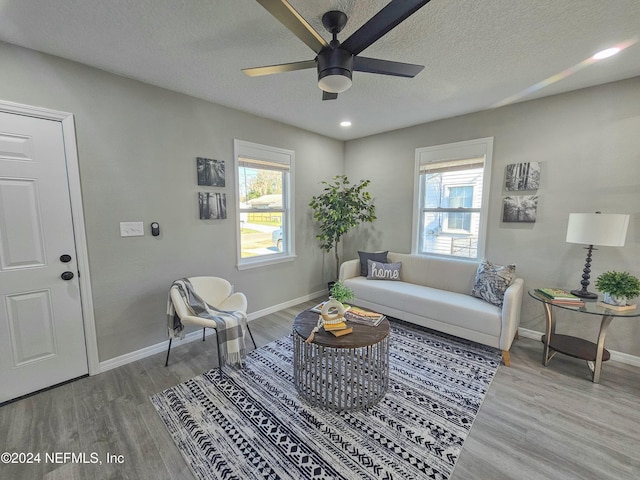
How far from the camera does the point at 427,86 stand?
8.13 ft

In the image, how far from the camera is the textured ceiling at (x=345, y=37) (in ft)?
4.98

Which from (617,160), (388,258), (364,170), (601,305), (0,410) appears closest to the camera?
(0,410)

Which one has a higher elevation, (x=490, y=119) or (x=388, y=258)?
(x=490, y=119)

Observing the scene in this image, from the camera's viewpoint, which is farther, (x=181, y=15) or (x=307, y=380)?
(x=307, y=380)

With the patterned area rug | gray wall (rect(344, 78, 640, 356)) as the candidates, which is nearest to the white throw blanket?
the patterned area rug

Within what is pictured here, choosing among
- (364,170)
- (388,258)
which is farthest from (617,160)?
(364,170)

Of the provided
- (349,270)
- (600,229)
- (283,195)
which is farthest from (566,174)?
(283,195)

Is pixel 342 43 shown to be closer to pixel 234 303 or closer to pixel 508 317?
pixel 234 303

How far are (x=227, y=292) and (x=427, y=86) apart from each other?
9.23ft

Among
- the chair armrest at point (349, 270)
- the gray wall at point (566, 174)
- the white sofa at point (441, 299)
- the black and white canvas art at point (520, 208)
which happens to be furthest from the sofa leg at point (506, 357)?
the chair armrest at point (349, 270)

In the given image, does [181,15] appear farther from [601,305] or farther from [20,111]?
[601,305]

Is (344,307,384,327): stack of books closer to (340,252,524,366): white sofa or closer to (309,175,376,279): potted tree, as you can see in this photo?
(340,252,524,366): white sofa

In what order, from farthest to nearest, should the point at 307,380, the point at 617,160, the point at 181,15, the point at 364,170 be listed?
1. the point at 364,170
2. the point at 617,160
3. the point at 307,380
4. the point at 181,15

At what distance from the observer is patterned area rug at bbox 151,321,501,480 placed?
4.85 feet
